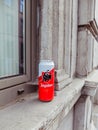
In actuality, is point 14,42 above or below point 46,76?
above

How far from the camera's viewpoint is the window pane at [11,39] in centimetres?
60

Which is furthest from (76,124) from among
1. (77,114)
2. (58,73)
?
(58,73)

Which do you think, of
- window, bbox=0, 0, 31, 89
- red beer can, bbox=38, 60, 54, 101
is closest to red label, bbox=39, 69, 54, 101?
red beer can, bbox=38, 60, 54, 101

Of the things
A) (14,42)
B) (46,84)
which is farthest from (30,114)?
(14,42)

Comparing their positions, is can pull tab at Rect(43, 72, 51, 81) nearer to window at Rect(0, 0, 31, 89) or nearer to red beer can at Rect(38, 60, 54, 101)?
red beer can at Rect(38, 60, 54, 101)

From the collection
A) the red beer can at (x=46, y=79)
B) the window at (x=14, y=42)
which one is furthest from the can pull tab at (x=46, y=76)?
the window at (x=14, y=42)

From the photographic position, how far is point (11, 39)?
64cm

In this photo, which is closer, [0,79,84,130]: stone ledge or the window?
[0,79,84,130]: stone ledge

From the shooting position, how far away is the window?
0.60 meters

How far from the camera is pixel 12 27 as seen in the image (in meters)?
0.65

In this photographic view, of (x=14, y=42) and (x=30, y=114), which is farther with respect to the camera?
(x=14, y=42)

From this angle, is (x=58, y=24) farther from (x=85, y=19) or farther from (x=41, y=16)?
(x=85, y=19)

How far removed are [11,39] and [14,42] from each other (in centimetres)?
2

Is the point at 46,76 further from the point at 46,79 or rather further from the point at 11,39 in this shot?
the point at 11,39
